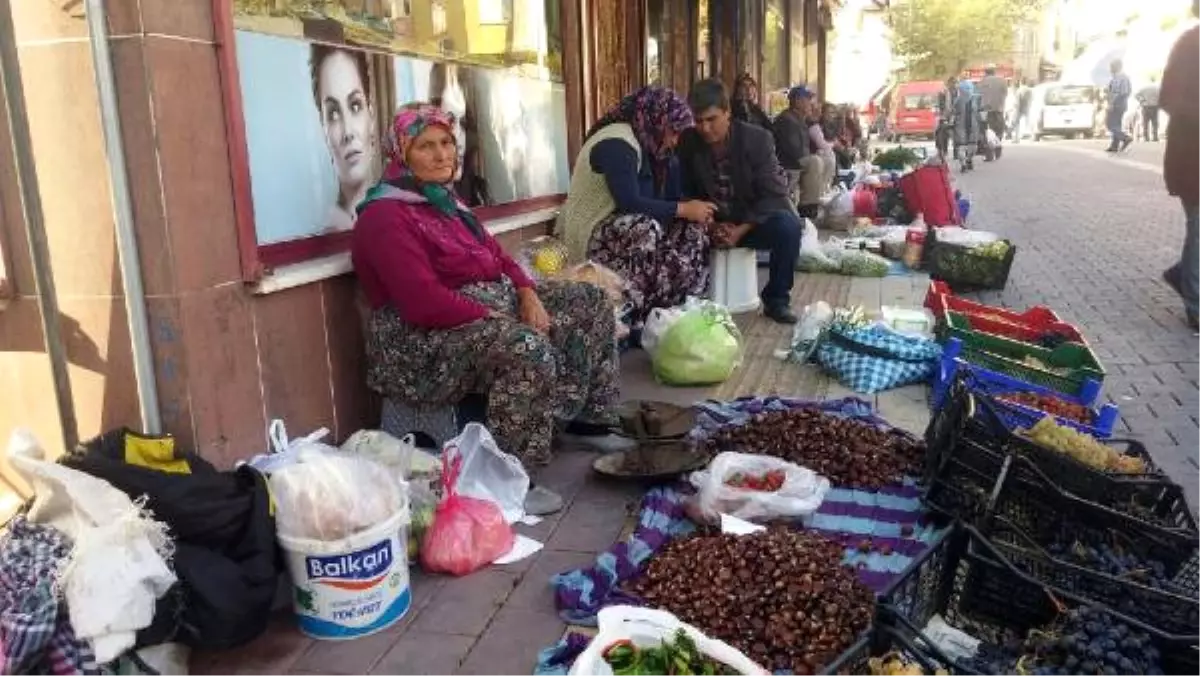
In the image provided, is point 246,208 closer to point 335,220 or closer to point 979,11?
point 335,220

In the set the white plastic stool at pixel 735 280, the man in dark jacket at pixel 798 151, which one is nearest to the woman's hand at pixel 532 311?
the white plastic stool at pixel 735 280

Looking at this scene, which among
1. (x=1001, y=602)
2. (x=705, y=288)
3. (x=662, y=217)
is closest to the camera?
(x=1001, y=602)

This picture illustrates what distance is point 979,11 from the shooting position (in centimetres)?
4681

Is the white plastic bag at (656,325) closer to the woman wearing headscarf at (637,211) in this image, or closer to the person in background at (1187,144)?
the woman wearing headscarf at (637,211)

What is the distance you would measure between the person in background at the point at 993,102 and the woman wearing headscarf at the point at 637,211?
17.9 meters

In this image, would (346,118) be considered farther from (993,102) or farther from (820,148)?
(993,102)

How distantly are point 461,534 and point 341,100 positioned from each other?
1.87 m

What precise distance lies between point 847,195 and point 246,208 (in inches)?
341

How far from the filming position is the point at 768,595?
2.44m

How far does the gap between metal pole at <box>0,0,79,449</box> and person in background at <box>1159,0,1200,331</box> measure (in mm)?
5983

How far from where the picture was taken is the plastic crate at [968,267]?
697 centimetres

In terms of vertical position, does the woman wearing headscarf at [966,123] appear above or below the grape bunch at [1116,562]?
above

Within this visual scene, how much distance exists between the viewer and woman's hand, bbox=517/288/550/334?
361cm

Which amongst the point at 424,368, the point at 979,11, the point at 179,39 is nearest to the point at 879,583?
the point at 424,368
